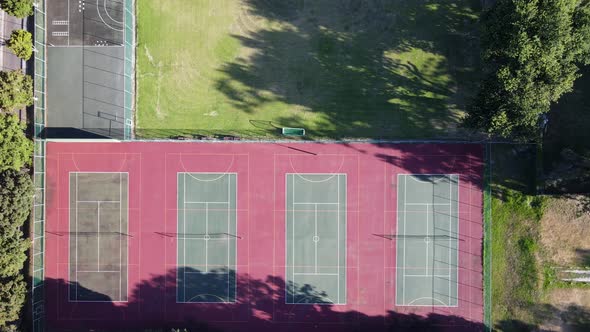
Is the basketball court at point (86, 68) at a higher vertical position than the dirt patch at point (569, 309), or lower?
higher

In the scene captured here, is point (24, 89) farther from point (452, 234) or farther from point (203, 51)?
point (452, 234)

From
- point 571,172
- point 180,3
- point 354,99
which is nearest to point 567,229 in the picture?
point 571,172

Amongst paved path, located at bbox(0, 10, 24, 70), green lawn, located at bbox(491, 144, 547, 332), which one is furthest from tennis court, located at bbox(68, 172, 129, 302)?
green lawn, located at bbox(491, 144, 547, 332)

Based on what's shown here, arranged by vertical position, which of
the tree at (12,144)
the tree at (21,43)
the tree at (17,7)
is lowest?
the tree at (12,144)

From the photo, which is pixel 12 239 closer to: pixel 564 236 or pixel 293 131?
pixel 293 131

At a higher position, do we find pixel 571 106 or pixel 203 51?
pixel 203 51

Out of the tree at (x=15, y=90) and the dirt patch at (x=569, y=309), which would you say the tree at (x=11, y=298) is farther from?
the dirt patch at (x=569, y=309)

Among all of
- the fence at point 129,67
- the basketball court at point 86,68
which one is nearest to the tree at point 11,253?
the basketball court at point 86,68
